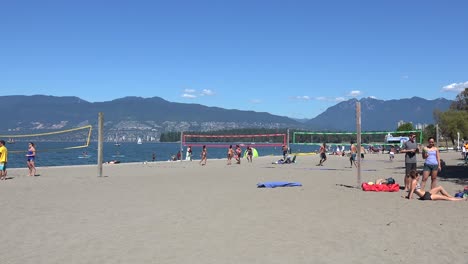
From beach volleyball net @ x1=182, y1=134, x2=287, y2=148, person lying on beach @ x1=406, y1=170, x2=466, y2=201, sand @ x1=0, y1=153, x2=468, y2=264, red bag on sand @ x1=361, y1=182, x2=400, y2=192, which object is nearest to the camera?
sand @ x1=0, y1=153, x2=468, y2=264

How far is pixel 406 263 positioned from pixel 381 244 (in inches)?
34.0

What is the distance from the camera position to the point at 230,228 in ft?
23.2

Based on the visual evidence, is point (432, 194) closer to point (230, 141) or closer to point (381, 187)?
point (381, 187)

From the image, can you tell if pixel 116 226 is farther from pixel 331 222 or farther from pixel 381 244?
pixel 381 244

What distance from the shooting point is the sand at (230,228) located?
5.45m

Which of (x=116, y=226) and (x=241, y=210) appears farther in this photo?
A: (x=241, y=210)

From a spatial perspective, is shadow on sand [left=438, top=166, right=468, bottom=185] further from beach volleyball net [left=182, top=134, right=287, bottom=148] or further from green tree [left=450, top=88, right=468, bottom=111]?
green tree [left=450, top=88, right=468, bottom=111]

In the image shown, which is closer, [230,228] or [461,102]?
[230,228]

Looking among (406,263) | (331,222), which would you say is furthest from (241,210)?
(406,263)

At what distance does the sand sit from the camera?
17.9 ft

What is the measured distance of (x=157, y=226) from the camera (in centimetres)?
727

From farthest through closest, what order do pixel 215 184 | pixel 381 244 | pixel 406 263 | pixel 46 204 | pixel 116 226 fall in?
pixel 215 184 < pixel 46 204 < pixel 116 226 < pixel 381 244 < pixel 406 263

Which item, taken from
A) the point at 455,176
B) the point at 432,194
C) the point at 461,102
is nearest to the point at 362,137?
the point at 461,102

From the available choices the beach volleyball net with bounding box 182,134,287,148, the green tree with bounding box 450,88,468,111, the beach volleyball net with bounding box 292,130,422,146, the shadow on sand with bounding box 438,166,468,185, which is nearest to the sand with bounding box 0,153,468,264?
the shadow on sand with bounding box 438,166,468,185
